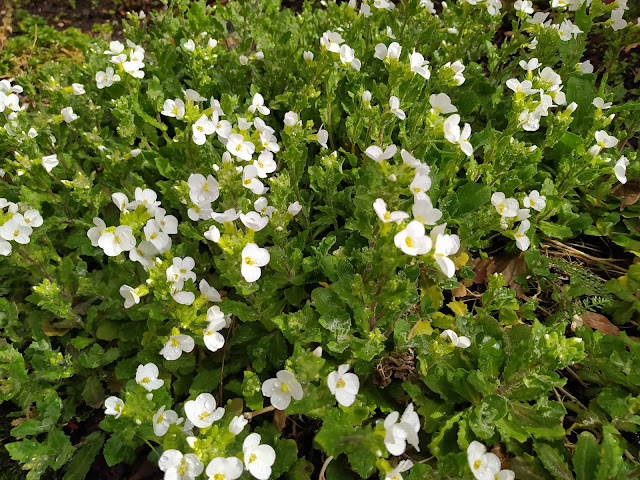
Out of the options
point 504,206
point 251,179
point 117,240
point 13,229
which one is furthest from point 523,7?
point 13,229

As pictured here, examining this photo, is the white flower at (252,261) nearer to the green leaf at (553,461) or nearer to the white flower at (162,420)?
the white flower at (162,420)

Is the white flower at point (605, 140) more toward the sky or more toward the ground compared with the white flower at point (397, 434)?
more toward the sky

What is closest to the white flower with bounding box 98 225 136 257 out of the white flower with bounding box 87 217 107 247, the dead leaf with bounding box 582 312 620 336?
the white flower with bounding box 87 217 107 247

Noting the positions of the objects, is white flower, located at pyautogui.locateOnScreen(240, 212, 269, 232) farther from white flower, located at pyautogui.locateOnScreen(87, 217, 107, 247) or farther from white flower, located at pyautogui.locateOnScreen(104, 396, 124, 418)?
white flower, located at pyautogui.locateOnScreen(104, 396, 124, 418)

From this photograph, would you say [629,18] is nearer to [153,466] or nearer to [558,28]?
[558,28]

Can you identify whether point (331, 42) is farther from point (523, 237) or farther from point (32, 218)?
point (32, 218)

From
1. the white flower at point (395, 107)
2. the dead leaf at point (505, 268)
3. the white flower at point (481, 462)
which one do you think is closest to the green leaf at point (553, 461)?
the white flower at point (481, 462)

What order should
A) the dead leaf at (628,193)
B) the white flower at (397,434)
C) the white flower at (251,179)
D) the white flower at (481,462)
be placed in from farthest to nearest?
1. the dead leaf at (628,193)
2. the white flower at (251,179)
3. the white flower at (481,462)
4. the white flower at (397,434)
